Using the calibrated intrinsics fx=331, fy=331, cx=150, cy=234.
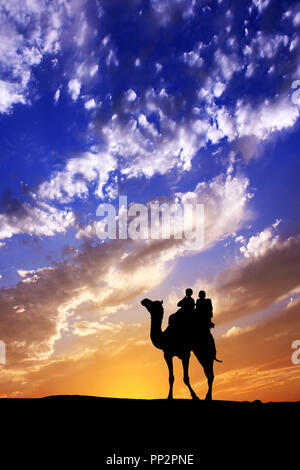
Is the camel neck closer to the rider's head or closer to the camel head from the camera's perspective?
the camel head

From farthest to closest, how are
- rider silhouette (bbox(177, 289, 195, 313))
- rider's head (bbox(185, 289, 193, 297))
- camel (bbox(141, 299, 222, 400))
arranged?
rider's head (bbox(185, 289, 193, 297))
rider silhouette (bbox(177, 289, 195, 313))
camel (bbox(141, 299, 222, 400))

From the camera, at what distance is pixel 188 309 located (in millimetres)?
13633

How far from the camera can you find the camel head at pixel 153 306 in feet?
44.1

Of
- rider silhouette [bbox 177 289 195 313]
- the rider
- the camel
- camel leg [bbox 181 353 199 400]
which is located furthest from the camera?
rider silhouette [bbox 177 289 195 313]

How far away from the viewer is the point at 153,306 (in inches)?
530

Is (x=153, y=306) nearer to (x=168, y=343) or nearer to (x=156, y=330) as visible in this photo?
(x=156, y=330)

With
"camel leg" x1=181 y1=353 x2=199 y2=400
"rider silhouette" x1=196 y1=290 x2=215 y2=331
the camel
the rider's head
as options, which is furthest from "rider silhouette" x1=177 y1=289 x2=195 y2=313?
"camel leg" x1=181 y1=353 x2=199 y2=400

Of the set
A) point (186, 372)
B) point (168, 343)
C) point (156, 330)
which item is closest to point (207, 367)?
point (186, 372)

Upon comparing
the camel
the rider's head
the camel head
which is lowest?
the camel

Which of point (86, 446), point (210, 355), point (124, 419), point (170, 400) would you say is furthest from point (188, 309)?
point (86, 446)

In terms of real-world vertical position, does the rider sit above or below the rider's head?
below

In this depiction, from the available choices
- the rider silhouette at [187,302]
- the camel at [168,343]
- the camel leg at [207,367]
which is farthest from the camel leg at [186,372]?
the rider silhouette at [187,302]

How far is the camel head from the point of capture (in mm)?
13430
